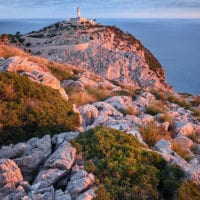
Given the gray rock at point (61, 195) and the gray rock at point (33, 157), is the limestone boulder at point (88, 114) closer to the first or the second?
the gray rock at point (33, 157)

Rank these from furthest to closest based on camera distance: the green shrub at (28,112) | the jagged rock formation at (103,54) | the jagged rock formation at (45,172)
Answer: the jagged rock formation at (103,54) < the green shrub at (28,112) < the jagged rock formation at (45,172)

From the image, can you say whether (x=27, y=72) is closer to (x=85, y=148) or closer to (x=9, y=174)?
(x=85, y=148)

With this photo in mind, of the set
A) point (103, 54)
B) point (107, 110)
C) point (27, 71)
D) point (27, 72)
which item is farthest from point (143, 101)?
point (103, 54)

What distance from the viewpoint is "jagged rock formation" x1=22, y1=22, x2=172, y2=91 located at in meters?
50.5

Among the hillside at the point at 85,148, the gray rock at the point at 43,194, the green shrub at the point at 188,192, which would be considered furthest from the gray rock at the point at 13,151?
the green shrub at the point at 188,192

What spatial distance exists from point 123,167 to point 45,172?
139cm

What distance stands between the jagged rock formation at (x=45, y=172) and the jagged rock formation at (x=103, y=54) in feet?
135

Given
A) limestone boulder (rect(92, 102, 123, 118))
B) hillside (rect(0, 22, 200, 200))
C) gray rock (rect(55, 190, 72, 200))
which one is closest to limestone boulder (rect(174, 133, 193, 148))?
hillside (rect(0, 22, 200, 200))

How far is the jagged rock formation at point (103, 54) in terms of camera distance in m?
50.5

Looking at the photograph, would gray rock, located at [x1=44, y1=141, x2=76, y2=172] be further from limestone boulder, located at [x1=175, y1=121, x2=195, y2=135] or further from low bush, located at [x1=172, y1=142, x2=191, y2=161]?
limestone boulder, located at [x1=175, y1=121, x2=195, y2=135]

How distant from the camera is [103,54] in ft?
179

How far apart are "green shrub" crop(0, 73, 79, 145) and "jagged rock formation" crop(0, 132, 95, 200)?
27.6 inches

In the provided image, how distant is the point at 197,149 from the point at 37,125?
460 centimetres

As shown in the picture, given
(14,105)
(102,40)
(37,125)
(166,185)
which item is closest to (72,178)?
(166,185)
